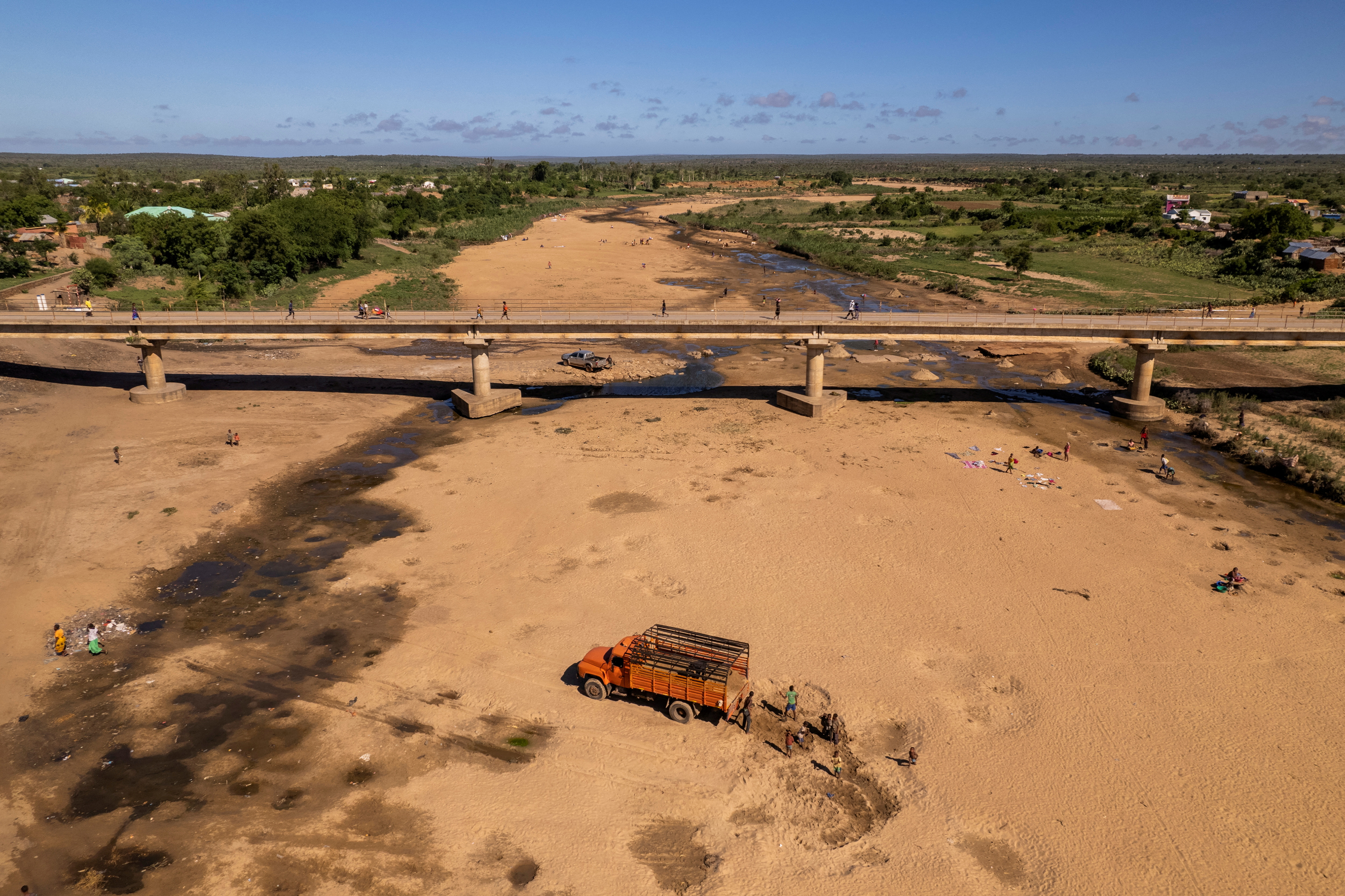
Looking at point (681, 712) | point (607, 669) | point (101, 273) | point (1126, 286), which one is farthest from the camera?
point (1126, 286)

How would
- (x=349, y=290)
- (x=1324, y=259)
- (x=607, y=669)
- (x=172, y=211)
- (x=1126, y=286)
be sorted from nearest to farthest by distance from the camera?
(x=607, y=669) < (x=349, y=290) < (x=172, y=211) < (x=1324, y=259) < (x=1126, y=286)

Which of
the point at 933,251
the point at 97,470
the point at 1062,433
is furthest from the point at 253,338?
the point at 933,251

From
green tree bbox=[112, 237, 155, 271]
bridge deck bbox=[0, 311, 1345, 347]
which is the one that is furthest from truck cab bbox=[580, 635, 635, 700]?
green tree bbox=[112, 237, 155, 271]

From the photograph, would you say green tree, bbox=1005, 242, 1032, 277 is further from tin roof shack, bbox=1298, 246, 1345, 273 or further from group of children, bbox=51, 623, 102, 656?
group of children, bbox=51, 623, 102, 656

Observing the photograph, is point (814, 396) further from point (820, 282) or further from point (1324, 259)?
point (1324, 259)

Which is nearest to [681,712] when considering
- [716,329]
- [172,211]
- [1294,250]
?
[716,329]

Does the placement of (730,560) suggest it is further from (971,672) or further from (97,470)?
(97,470)
